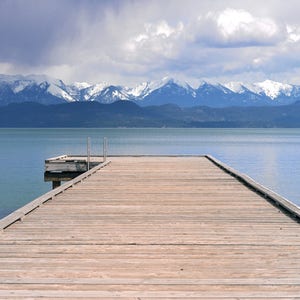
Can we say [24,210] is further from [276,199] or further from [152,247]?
[276,199]

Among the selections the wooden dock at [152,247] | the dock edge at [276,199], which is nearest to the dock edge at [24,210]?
the wooden dock at [152,247]

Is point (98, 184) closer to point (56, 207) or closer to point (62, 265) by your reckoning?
point (56, 207)

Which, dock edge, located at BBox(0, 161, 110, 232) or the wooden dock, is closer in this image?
the wooden dock

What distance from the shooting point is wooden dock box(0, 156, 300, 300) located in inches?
241

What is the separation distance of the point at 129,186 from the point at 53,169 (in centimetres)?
1034

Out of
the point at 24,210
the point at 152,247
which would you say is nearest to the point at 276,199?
the point at 152,247

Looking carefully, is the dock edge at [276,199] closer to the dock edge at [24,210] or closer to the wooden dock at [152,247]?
the wooden dock at [152,247]

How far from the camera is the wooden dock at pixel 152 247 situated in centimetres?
613

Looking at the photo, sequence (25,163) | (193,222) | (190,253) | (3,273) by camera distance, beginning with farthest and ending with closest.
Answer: (25,163) → (193,222) → (190,253) → (3,273)

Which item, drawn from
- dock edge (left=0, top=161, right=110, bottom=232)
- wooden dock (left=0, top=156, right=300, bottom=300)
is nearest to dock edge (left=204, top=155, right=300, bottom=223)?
wooden dock (left=0, top=156, right=300, bottom=300)

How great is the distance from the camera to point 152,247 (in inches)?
317

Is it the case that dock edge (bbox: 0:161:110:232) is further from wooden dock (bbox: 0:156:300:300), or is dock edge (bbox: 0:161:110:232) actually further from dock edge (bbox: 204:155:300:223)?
dock edge (bbox: 204:155:300:223)

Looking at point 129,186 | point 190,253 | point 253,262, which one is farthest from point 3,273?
point 129,186

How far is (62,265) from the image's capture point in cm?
702
